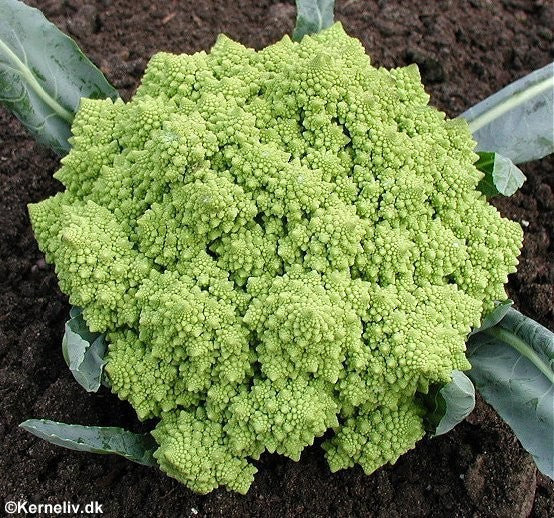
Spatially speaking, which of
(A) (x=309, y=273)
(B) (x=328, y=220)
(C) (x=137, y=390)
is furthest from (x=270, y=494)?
(B) (x=328, y=220)

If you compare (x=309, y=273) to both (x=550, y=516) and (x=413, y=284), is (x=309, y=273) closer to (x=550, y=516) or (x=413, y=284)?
(x=413, y=284)

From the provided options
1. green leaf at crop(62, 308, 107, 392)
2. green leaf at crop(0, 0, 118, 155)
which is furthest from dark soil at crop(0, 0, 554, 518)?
green leaf at crop(0, 0, 118, 155)

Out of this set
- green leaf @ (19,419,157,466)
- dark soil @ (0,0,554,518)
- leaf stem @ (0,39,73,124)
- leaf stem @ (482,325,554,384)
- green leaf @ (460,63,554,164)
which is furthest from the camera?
green leaf @ (460,63,554,164)

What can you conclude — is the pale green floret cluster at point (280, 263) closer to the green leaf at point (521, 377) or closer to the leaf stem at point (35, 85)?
the green leaf at point (521, 377)

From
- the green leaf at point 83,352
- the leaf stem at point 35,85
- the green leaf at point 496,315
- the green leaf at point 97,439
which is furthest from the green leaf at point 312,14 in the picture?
the green leaf at point 97,439

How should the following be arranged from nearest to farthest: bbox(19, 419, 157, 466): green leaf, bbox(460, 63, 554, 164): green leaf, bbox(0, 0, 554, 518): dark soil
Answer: bbox(19, 419, 157, 466): green leaf
bbox(0, 0, 554, 518): dark soil
bbox(460, 63, 554, 164): green leaf

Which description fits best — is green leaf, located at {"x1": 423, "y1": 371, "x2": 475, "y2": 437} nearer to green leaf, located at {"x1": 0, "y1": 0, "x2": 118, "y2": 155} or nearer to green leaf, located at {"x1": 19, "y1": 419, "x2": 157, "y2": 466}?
green leaf, located at {"x1": 19, "y1": 419, "x2": 157, "y2": 466}

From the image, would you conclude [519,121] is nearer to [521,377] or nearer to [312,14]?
[312,14]
